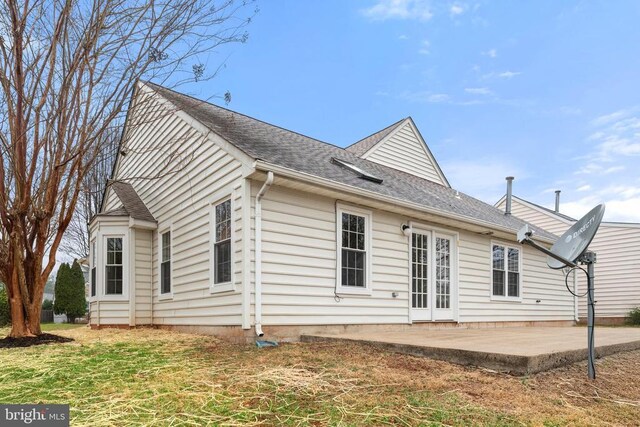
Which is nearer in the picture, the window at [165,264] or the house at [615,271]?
the window at [165,264]

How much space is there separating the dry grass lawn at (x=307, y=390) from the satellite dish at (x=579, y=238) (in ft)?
4.04

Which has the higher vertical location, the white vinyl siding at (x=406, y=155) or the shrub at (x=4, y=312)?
the white vinyl siding at (x=406, y=155)

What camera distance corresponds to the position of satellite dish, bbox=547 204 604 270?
4666mm

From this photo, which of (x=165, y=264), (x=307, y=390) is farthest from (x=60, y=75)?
(x=307, y=390)

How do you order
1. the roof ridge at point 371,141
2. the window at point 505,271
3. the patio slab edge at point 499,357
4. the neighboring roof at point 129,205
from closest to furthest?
the patio slab edge at point 499,357, the neighboring roof at point 129,205, the window at point 505,271, the roof ridge at point 371,141

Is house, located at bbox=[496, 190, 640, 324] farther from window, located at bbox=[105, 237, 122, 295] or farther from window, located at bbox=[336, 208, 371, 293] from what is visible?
window, located at bbox=[105, 237, 122, 295]

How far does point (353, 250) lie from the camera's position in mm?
8289

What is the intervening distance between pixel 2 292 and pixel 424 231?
14653mm

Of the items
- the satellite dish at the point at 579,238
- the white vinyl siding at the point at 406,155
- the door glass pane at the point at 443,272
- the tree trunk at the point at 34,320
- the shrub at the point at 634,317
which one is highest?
the white vinyl siding at the point at 406,155

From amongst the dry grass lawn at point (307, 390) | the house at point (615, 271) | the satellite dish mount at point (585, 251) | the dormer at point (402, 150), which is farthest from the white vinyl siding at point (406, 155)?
the dry grass lawn at point (307, 390)

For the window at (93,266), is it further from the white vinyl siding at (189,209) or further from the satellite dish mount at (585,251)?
the satellite dish mount at (585,251)

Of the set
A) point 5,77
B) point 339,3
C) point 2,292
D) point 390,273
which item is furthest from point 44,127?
point 2,292

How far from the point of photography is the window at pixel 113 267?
10172 mm

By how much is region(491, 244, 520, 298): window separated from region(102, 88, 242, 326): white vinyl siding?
282 inches
